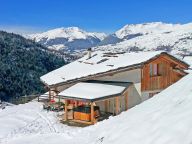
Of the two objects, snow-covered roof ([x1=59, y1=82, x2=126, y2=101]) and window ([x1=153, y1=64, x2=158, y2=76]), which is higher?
window ([x1=153, y1=64, x2=158, y2=76])

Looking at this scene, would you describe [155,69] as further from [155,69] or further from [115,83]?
[115,83]

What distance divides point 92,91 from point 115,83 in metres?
3.05

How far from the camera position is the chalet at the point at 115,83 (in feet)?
94.9

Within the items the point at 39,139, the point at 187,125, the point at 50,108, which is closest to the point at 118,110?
the point at 50,108

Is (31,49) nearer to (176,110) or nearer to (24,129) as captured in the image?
(24,129)

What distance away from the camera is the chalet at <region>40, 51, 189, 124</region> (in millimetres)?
28922

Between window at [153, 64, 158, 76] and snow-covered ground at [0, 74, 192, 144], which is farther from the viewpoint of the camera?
window at [153, 64, 158, 76]

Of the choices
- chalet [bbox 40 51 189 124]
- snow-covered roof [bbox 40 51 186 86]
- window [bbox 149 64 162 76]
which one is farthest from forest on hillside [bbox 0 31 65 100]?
window [bbox 149 64 162 76]

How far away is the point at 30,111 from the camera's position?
107 feet

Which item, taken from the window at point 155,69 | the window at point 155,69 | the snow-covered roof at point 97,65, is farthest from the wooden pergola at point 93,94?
the window at point 155,69

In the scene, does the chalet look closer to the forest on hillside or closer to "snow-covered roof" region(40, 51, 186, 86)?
"snow-covered roof" region(40, 51, 186, 86)

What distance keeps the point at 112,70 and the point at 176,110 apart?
64.1ft

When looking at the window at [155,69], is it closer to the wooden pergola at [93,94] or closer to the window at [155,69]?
the window at [155,69]

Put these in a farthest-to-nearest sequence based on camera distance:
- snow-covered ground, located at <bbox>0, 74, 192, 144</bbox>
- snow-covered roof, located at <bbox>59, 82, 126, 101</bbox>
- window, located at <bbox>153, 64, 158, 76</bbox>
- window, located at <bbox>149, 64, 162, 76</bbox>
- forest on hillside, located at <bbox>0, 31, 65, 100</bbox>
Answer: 1. forest on hillside, located at <bbox>0, 31, 65, 100</bbox>
2. window, located at <bbox>153, 64, 158, 76</bbox>
3. window, located at <bbox>149, 64, 162, 76</bbox>
4. snow-covered roof, located at <bbox>59, 82, 126, 101</bbox>
5. snow-covered ground, located at <bbox>0, 74, 192, 144</bbox>
